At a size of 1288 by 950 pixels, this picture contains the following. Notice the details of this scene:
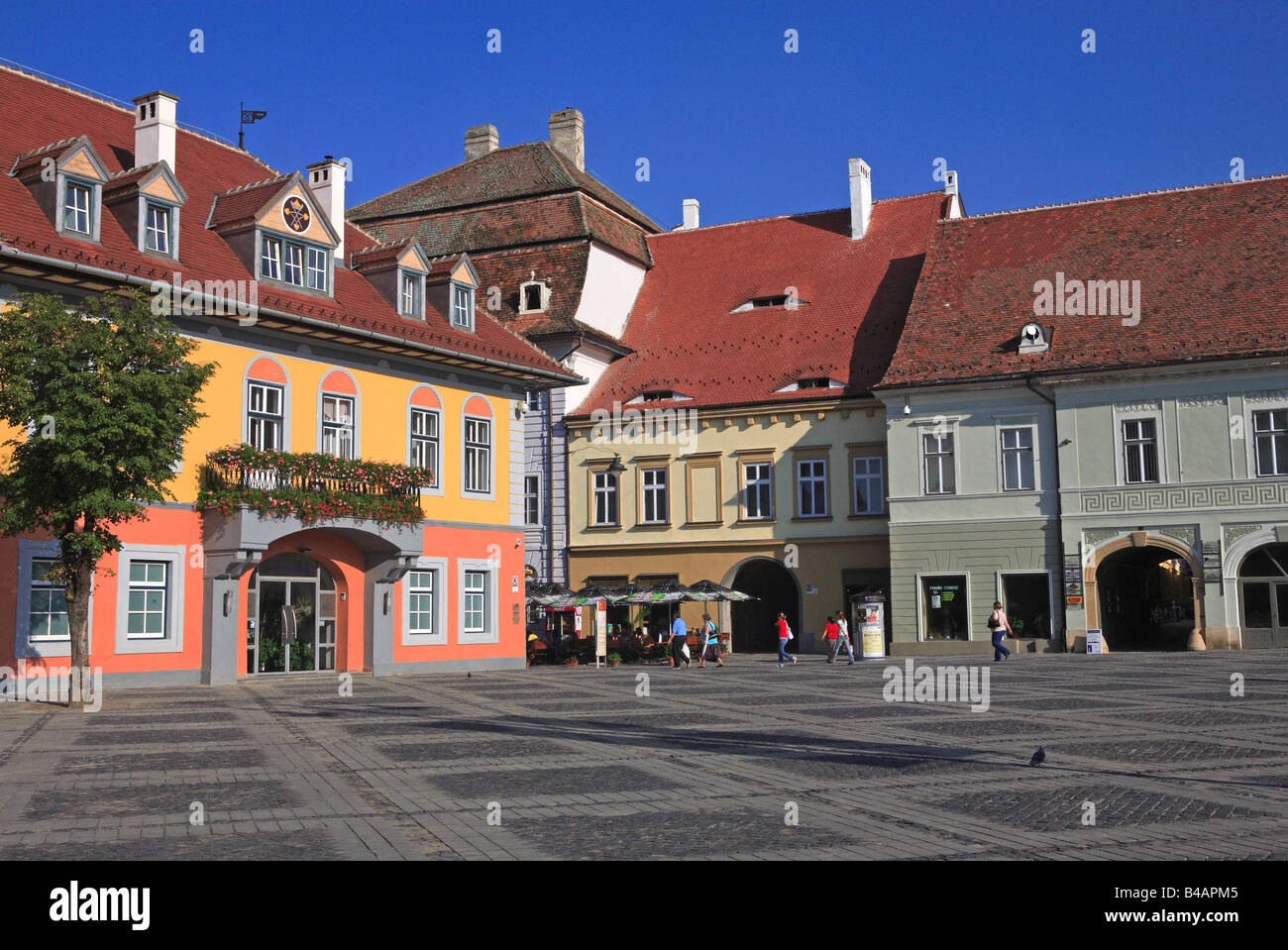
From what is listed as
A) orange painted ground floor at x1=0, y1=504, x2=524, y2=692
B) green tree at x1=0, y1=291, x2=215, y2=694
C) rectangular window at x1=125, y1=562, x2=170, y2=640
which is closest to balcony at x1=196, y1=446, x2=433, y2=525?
orange painted ground floor at x1=0, y1=504, x2=524, y2=692

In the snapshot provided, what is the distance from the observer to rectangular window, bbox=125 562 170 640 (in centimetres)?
→ 2592

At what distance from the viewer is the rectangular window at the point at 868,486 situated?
137 feet

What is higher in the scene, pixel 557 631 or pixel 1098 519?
pixel 1098 519

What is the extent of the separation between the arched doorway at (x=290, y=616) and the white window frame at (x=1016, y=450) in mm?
19544

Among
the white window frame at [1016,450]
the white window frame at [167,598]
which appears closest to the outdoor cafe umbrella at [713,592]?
the white window frame at [1016,450]

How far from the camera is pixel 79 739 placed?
15.4 meters

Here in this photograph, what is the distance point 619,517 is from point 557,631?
4.62 m

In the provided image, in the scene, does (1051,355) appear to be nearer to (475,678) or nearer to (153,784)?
(475,678)

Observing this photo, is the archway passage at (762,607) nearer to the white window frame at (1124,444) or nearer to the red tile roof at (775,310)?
the red tile roof at (775,310)

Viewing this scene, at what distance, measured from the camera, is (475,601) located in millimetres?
33906

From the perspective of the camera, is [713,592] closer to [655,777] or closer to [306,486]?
[306,486]

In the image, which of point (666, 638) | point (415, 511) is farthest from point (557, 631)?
point (415, 511)

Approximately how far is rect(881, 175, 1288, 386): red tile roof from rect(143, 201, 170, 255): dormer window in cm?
2097
